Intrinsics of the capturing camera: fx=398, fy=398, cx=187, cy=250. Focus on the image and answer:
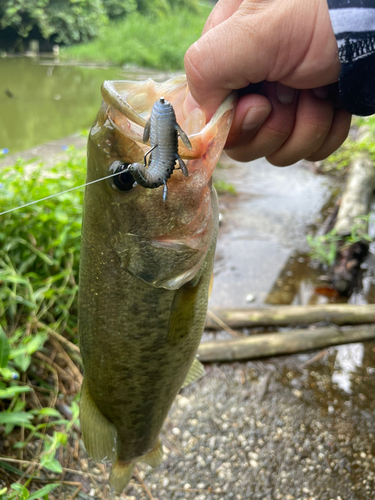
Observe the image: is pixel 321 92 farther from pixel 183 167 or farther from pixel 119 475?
pixel 119 475

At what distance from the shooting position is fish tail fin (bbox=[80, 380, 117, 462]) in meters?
1.53

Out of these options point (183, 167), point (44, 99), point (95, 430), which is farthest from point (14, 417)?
point (44, 99)

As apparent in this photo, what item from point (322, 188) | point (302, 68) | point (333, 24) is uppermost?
point (333, 24)

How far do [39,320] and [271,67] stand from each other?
2.21 m

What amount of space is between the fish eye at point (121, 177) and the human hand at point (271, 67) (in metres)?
0.35

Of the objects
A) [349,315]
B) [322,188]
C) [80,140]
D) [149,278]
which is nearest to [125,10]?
[80,140]

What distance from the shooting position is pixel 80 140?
6488mm

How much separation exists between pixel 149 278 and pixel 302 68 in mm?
796

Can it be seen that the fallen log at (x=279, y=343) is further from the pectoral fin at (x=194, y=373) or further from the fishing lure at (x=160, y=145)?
the fishing lure at (x=160, y=145)

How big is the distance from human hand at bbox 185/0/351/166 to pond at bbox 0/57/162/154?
18.1ft

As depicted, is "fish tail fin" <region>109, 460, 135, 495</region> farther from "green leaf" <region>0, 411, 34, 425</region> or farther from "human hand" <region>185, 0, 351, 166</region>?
"human hand" <region>185, 0, 351, 166</region>

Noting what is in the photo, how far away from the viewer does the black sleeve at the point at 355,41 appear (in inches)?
45.1

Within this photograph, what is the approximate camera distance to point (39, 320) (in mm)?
2697

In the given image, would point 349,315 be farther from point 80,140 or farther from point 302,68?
point 80,140
